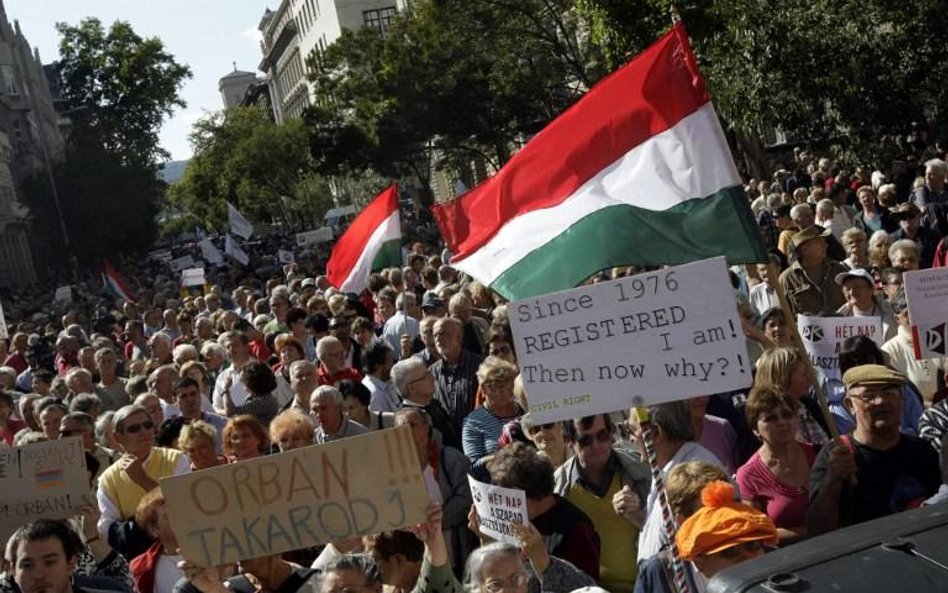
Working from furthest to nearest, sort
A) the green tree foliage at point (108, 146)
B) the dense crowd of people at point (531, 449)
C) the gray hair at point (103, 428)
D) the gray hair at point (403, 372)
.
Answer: the green tree foliage at point (108, 146) → the gray hair at point (103, 428) → the gray hair at point (403, 372) → the dense crowd of people at point (531, 449)

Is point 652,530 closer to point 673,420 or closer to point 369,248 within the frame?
point 673,420

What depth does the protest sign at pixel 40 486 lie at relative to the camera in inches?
279

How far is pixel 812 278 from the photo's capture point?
1057 cm

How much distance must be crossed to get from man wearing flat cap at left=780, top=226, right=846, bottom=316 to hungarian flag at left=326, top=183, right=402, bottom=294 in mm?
4225

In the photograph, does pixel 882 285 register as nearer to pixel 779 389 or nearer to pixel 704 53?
pixel 779 389

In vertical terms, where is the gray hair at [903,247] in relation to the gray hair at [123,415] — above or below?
above

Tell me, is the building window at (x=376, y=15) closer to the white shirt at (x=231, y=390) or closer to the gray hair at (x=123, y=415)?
the white shirt at (x=231, y=390)

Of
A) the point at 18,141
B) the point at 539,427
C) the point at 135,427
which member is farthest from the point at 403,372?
the point at 18,141

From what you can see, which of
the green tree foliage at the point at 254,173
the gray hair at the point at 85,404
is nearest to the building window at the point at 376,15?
the green tree foliage at the point at 254,173

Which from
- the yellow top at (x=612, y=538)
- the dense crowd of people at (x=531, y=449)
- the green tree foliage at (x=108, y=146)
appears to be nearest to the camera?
the dense crowd of people at (x=531, y=449)

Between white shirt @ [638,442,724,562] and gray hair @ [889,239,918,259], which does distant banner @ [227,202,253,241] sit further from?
white shirt @ [638,442,724,562]

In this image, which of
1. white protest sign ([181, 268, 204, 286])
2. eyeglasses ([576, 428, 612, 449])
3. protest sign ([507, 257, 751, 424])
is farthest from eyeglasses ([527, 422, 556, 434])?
white protest sign ([181, 268, 204, 286])

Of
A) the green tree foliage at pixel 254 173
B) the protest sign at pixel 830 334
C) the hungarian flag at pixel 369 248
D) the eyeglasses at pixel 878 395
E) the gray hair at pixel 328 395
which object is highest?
the green tree foliage at pixel 254 173

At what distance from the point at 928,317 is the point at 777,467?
127 cm
